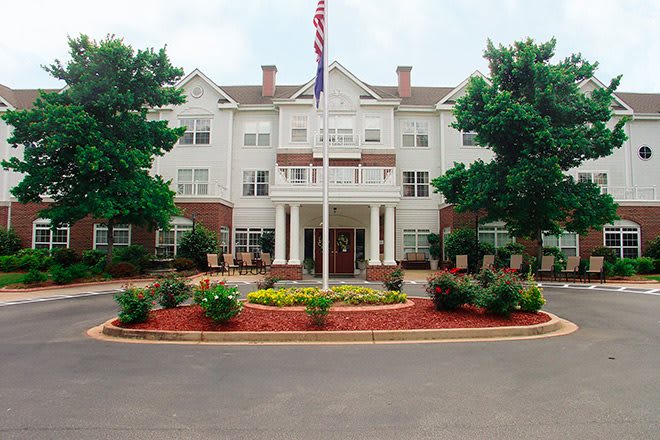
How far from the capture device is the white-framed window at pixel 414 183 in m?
28.0

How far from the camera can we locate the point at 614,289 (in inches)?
656

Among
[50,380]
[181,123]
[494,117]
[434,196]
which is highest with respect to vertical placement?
[181,123]

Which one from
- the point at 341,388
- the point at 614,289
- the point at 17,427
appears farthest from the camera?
the point at 614,289

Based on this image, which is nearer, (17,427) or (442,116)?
(17,427)

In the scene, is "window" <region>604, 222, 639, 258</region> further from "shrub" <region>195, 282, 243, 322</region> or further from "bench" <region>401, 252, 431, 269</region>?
"shrub" <region>195, 282, 243, 322</region>

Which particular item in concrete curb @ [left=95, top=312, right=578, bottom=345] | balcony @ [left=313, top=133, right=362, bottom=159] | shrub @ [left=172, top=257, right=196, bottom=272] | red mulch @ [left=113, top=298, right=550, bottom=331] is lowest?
concrete curb @ [left=95, top=312, right=578, bottom=345]

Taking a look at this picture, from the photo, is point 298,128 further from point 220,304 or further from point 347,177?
point 220,304

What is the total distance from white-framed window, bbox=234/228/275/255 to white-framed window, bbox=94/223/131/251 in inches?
238

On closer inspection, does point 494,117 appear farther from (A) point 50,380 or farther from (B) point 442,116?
(A) point 50,380

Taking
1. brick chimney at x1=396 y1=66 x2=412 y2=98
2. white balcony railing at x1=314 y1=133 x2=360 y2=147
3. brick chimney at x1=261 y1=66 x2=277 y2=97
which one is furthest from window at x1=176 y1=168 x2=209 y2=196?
brick chimney at x1=396 y1=66 x2=412 y2=98

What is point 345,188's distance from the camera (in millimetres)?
20578

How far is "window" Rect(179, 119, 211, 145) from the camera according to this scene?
2792cm

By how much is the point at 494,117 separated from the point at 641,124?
52.7 feet

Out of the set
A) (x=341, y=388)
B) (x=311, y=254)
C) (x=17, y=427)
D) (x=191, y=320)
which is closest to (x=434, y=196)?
(x=311, y=254)
